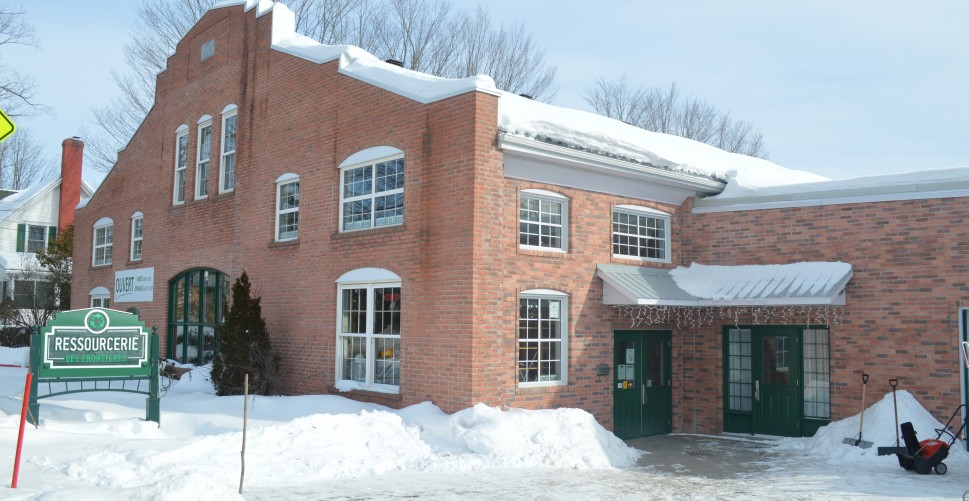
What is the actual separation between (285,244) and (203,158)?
5.08 m

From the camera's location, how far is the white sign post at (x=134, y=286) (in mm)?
22141

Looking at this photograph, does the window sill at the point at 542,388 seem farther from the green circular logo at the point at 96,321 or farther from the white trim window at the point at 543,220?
the green circular logo at the point at 96,321

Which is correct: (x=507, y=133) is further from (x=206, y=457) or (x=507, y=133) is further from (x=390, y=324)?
(x=206, y=457)

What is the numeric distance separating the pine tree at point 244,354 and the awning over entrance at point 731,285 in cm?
658

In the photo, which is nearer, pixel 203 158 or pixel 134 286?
pixel 203 158

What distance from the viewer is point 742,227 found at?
16.4 m

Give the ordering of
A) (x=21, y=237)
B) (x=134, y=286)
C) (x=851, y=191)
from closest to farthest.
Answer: (x=851, y=191)
(x=134, y=286)
(x=21, y=237)

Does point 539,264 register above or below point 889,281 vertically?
above

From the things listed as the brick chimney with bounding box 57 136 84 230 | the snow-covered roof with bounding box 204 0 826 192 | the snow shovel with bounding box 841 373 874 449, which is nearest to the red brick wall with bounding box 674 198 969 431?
the snow shovel with bounding box 841 373 874 449

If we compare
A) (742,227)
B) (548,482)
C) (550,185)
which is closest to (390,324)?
(550,185)

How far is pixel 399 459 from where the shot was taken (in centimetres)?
1137

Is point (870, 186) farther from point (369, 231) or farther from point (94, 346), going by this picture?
point (94, 346)

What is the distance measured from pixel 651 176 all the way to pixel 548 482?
7.05 m

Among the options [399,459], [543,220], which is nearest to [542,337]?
[543,220]
